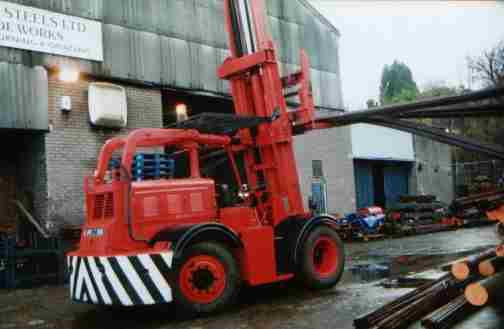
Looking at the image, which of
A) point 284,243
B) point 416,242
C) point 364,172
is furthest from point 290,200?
point 364,172

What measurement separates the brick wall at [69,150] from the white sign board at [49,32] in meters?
0.69

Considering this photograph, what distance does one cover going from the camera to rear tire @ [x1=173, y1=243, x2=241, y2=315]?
6707 mm

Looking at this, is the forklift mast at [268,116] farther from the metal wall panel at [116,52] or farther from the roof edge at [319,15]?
the roof edge at [319,15]

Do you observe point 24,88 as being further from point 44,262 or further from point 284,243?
point 284,243

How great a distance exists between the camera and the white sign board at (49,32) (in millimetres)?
10734

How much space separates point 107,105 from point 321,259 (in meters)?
6.41

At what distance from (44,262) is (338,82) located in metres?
12.9

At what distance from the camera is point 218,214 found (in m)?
7.63

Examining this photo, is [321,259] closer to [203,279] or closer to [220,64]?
[203,279]

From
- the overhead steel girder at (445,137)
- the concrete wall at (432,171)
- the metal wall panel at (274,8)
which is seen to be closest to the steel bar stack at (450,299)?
the overhead steel girder at (445,137)

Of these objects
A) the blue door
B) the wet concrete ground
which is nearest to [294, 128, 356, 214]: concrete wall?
the blue door

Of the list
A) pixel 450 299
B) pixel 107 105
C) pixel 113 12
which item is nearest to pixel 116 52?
pixel 113 12

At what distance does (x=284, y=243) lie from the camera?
8023mm

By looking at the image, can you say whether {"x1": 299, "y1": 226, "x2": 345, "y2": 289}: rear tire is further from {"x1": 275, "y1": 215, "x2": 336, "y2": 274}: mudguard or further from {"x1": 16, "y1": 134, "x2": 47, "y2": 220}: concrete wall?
{"x1": 16, "y1": 134, "x2": 47, "y2": 220}: concrete wall
